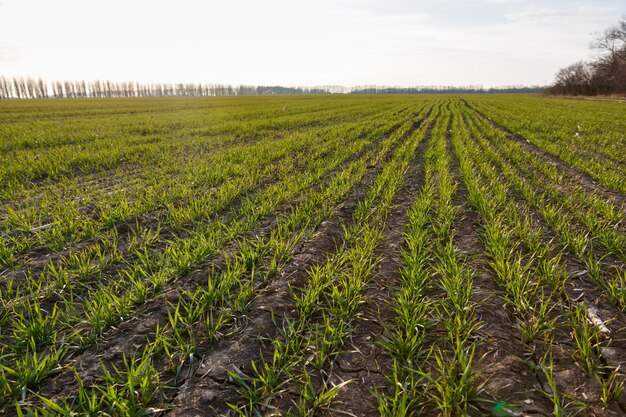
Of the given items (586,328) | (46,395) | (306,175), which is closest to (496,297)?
(586,328)

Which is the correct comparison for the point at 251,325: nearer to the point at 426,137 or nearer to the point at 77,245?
the point at 77,245

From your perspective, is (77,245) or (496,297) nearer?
(496,297)

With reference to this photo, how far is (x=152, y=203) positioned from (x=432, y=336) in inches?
178

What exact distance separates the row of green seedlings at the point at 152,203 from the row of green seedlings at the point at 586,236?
15.4ft

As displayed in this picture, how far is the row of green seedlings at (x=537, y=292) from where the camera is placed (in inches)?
81.3

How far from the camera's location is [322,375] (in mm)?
2145

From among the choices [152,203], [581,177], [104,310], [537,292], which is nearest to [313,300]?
[104,310]

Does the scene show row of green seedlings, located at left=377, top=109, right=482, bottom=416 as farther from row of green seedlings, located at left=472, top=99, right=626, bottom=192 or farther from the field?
row of green seedlings, located at left=472, top=99, right=626, bottom=192

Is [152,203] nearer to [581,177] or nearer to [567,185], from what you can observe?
[567,185]

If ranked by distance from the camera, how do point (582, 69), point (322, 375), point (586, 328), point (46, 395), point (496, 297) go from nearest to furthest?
point (46, 395) < point (322, 375) < point (586, 328) < point (496, 297) < point (582, 69)

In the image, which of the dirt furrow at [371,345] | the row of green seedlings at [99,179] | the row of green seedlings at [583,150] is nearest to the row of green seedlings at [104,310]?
the dirt furrow at [371,345]

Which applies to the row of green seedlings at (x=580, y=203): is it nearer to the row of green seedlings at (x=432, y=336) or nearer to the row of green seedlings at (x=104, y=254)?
the row of green seedlings at (x=432, y=336)

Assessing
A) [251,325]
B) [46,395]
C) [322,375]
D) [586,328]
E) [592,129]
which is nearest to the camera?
[46,395]

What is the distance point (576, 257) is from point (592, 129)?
51.7 ft
